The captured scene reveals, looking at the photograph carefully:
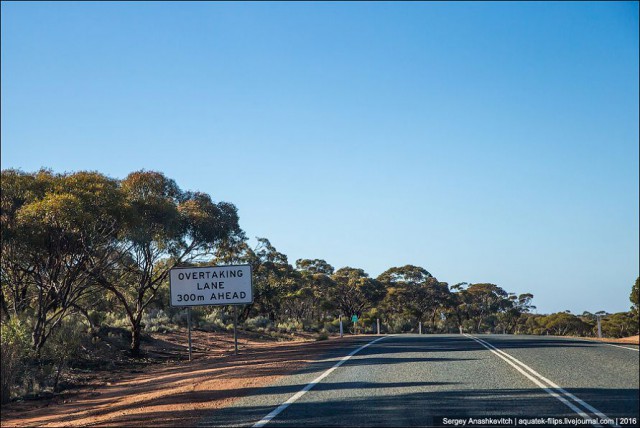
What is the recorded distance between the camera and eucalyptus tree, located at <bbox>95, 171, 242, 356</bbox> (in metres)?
26.1

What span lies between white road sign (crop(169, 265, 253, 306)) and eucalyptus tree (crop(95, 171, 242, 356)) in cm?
262

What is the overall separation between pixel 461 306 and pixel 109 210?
66.6 m

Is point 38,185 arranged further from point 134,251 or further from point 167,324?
point 167,324

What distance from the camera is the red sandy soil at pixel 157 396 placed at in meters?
11.2

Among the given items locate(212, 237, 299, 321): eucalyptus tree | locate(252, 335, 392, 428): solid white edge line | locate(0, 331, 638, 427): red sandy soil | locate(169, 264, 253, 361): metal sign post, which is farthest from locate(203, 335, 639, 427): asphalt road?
locate(212, 237, 299, 321): eucalyptus tree

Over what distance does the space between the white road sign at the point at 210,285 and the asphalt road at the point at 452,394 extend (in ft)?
25.3

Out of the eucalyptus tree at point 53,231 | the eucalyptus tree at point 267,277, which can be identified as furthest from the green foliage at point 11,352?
the eucalyptus tree at point 267,277

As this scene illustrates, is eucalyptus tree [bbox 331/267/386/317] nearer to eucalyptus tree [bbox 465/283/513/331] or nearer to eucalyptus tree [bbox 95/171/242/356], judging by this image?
eucalyptus tree [bbox 465/283/513/331]

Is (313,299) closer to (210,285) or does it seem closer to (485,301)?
(485,301)

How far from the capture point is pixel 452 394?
11.3 metres

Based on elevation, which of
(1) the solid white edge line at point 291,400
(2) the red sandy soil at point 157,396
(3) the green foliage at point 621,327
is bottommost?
(3) the green foliage at point 621,327

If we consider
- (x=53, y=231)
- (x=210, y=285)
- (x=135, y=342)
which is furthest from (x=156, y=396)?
(x=135, y=342)

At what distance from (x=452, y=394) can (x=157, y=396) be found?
6262 millimetres

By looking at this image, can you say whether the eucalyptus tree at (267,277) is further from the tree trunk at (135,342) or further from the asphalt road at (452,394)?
the asphalt road at (452,394)
